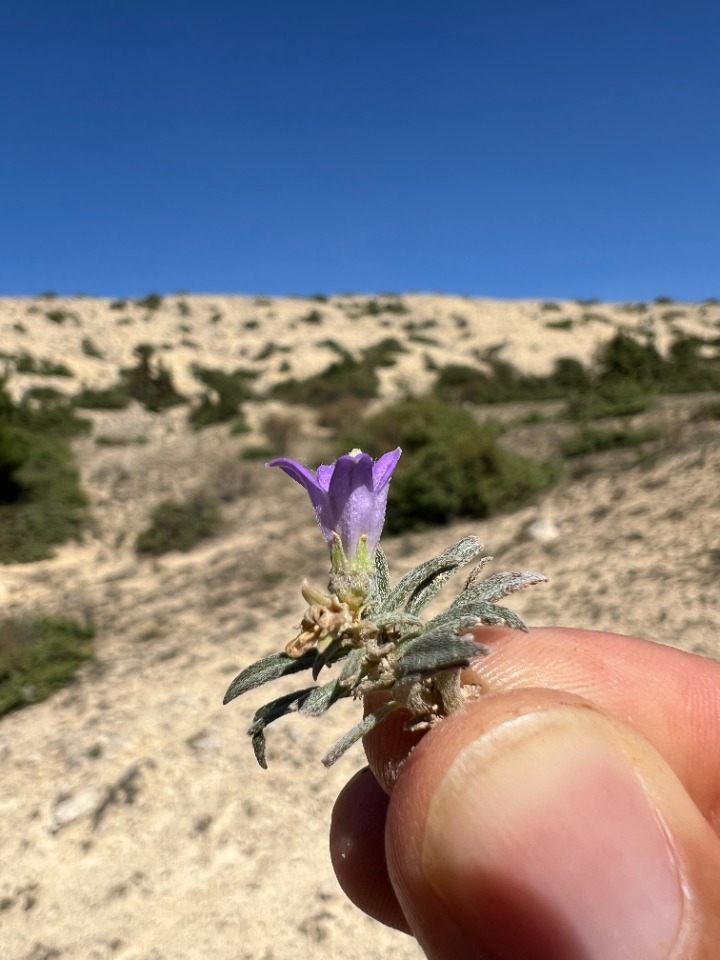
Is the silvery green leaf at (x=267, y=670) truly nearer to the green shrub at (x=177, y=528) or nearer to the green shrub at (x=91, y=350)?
the green shrub at (x=177, y=528)

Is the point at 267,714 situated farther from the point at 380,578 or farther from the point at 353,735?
the point at 380,578

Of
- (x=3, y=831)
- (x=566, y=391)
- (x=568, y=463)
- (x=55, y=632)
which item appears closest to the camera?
(x=3, y=831)

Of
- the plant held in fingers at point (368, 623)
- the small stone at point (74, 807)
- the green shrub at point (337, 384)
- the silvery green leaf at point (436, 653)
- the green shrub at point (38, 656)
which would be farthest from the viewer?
the green shrub at point (337, 384)

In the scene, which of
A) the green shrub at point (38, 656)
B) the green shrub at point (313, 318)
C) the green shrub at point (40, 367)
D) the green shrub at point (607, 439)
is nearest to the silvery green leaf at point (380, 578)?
the green shrub at point (38, 656)

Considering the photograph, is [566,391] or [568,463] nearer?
[568,463]

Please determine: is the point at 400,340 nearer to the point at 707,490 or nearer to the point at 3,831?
the point at 707,490

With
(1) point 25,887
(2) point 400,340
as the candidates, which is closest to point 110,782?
(1) point 25,887

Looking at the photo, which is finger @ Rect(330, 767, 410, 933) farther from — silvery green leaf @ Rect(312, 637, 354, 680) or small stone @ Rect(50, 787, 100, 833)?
small stone @ Rect(50, 787, 100, 833)

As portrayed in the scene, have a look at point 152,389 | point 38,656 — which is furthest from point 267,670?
point 152,389
